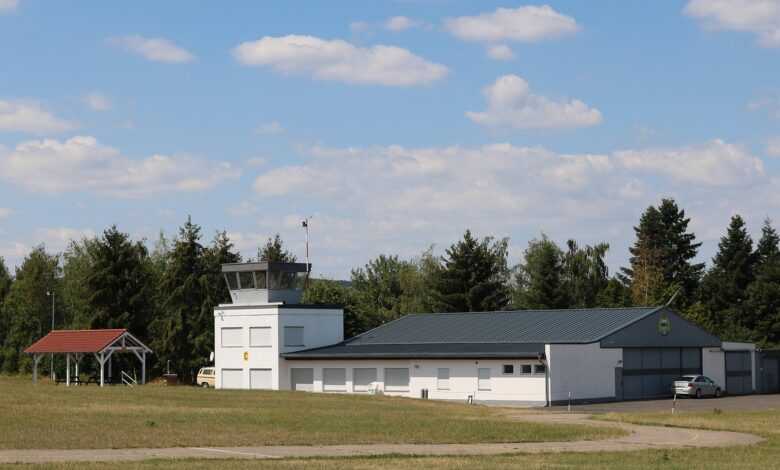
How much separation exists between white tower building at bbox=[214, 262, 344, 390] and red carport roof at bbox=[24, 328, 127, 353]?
7.08m

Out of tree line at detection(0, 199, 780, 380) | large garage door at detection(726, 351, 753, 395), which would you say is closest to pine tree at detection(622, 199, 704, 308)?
tree line at detection(0, 199, 780, 380)

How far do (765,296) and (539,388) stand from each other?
148 ft

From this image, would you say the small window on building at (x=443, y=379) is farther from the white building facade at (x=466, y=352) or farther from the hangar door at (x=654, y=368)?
the hangar door at (x=654, y=368)

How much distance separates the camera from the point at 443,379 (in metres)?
67.4

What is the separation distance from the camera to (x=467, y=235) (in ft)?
336

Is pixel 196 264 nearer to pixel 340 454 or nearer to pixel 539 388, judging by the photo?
pixel 539 388

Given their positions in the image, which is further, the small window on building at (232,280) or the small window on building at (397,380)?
the small window on building at (232,280)

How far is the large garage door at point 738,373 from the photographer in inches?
2960

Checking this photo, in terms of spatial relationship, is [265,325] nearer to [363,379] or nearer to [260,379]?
[260,379]

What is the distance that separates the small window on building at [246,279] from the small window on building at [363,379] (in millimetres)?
11054

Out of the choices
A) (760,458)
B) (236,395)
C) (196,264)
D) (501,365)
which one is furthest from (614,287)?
(760,458)

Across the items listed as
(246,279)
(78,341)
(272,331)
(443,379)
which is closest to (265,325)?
(272,331)

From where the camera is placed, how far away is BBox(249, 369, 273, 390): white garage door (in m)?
75.9

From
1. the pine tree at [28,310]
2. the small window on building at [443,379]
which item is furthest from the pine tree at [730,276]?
the pine tree at [28,310]
